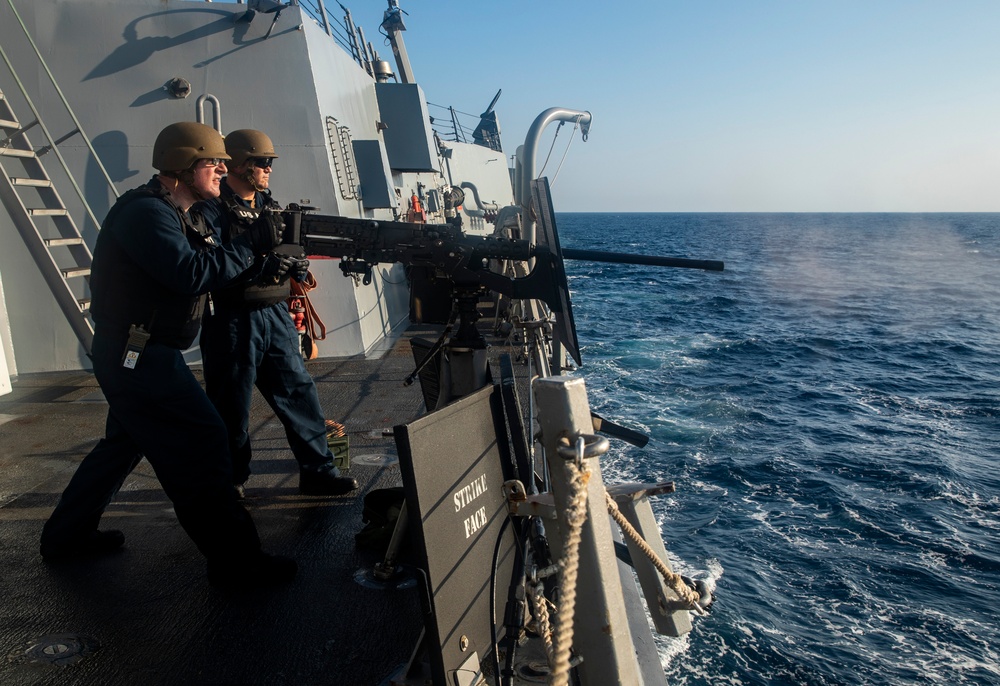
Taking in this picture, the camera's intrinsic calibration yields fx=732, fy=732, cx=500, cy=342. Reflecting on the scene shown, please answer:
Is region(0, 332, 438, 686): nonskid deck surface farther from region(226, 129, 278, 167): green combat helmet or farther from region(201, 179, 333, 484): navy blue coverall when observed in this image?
region(226, 129, 278, 167): green combat helmet

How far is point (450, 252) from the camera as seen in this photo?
305 centimetres

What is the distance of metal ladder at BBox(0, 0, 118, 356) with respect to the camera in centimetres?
536

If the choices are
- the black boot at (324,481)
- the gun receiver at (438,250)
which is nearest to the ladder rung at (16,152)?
the black boot at (324,481)

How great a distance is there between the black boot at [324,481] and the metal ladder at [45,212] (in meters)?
2.11

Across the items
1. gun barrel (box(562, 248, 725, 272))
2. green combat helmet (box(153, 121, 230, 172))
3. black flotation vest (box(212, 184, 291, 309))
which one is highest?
green combat helmet (box(153, 121, 230, 172))

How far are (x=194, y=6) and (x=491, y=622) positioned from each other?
22.3 feet

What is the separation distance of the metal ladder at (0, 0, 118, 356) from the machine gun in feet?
9.32

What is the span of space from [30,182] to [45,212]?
1.12ft

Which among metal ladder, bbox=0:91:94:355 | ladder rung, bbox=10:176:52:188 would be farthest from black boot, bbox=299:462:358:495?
ladder rung, bbox=10:176:52:188

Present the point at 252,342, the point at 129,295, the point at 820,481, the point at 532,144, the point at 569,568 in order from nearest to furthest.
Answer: the point at 569,568 < the point at 129,295 < the point at 252,342 < the point at 532,144 < the point at 820,481

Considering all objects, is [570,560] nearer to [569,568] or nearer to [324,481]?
[569,568]

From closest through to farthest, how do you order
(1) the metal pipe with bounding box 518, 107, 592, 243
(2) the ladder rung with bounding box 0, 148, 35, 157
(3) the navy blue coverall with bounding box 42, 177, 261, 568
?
(3) the navy blue coverall with bounding box 42, 177, 261, 568, (1) the metal pipe with bounding box 518, 107, 592, 243, (2) the ladder rung with bounding box 0, 148, 35, 157

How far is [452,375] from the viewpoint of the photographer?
2949 mm

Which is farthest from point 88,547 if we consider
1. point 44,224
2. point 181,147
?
point 44,224
